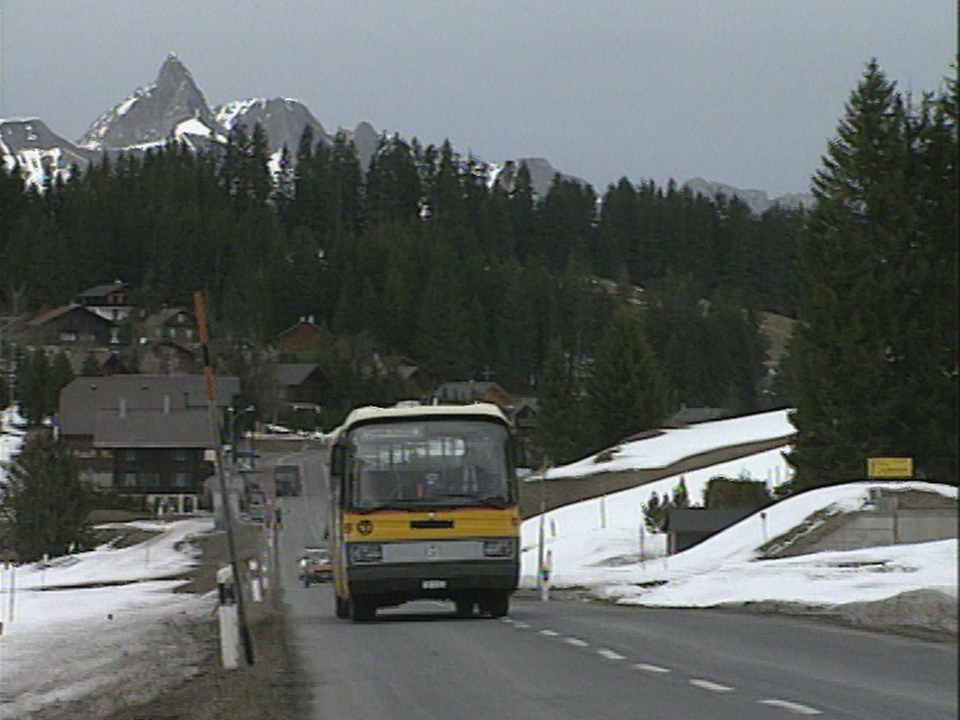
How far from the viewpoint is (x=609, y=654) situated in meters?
16.3

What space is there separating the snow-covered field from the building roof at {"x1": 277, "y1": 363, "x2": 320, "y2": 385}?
70430 millimetres

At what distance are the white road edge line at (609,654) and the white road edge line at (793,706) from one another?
435 cm

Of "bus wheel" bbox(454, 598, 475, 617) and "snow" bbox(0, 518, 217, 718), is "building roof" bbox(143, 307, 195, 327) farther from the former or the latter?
"bus wheel" bbox(454, 598, 475, 617)

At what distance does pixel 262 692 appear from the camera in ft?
45.0

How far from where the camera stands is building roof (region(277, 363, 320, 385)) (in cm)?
16338

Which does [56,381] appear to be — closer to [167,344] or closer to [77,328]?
[167,344]

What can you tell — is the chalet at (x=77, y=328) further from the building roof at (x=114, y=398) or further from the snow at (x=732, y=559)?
the snow at (x=732, y=559)

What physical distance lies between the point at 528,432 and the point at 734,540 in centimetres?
11307

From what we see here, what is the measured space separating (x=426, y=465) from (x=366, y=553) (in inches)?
56.1

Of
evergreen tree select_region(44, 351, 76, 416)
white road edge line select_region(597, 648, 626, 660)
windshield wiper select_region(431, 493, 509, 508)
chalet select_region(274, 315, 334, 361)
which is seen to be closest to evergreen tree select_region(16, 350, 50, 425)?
evergreen tree select_region(44, 351, 76, 416)

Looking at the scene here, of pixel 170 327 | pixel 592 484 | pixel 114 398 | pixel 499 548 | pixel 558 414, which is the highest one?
pixel 170 327

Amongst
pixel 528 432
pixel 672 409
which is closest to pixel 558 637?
pixel 528 432

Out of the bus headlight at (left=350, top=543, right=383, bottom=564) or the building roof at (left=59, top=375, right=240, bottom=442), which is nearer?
the bus headlight at (left=350, top=543, right=383, bottom=564)

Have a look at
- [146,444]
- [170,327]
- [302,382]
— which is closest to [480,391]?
[302,382]
